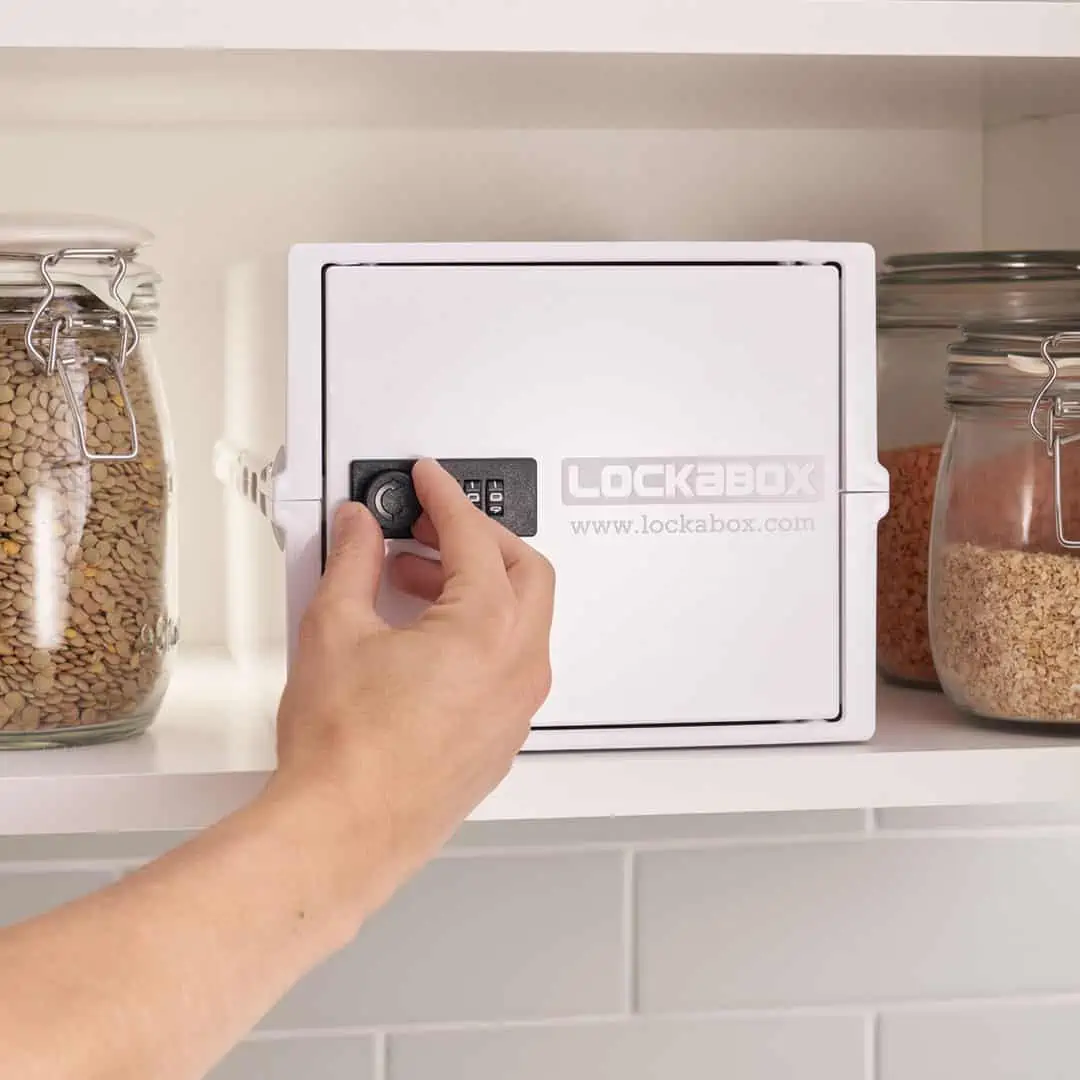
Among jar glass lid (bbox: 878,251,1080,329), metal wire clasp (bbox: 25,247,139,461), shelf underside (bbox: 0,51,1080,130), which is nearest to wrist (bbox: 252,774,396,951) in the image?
metal wire clasp (bbox: 25,247,139,461)

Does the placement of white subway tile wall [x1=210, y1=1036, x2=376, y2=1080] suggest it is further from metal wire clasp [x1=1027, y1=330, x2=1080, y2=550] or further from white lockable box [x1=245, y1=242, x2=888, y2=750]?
metal wire clasp [x1=1027, y1=330, x2=1080, y2=550]

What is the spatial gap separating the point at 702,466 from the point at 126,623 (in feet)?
0.81

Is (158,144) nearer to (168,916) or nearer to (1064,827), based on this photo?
(168,916)

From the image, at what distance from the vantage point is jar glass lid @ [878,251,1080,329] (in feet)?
2.58

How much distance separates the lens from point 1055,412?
679 millimetres

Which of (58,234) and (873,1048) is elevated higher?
(58,234)

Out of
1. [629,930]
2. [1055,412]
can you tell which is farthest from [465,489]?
[629,930]

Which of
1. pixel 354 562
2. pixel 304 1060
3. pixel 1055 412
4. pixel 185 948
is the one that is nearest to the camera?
pixel 185 948

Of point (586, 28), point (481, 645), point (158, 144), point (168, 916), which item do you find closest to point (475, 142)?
point (158, 144)

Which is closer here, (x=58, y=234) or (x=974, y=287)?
(x=58, y=234)

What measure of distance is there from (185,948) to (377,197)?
575mm

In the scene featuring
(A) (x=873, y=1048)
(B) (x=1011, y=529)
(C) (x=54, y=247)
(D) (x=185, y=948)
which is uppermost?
(C) (x=54, y=247)

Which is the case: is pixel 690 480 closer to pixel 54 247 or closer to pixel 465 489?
pixel 465 489

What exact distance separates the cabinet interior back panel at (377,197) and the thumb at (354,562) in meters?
0.25
